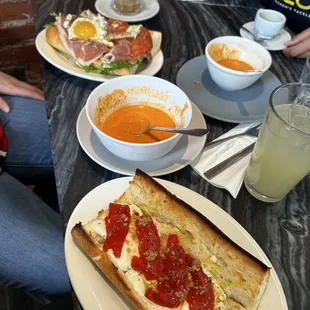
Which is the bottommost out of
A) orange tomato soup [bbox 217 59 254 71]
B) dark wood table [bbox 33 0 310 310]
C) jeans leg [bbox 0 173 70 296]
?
jeans leg [bbox 0 173 70 296]

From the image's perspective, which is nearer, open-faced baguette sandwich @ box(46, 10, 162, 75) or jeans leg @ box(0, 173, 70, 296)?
jeans leg @ box(0, 173, 70, 296)

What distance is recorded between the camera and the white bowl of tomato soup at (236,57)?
1.29m

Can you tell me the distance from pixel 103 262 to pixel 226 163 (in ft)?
1.56

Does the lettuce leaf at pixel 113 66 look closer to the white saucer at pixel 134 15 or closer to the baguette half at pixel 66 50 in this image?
the baguette half at pixel 66 50

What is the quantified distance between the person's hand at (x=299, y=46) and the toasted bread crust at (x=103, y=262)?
1.18 metres

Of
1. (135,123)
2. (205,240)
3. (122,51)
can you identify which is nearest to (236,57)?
(122,51)

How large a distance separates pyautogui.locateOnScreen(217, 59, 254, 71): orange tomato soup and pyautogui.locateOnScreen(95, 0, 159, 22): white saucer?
0.44 m

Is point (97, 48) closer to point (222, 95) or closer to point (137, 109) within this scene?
point (137, 109)

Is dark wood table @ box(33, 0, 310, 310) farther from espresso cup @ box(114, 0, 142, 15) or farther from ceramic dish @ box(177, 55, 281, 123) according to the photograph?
espresso cup @ box(114, 0, 142, 15)

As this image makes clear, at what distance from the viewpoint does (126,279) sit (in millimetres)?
768

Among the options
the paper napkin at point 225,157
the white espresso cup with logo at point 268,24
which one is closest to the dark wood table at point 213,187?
the paper napkin at point 225,157

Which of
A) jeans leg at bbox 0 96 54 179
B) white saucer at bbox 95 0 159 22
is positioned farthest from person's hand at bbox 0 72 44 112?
white saucer at bbox 95 0 159 22

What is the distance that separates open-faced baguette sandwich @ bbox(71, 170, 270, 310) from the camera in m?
0.76

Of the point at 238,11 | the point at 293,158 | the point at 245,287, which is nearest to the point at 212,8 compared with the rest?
the point at 238,11
